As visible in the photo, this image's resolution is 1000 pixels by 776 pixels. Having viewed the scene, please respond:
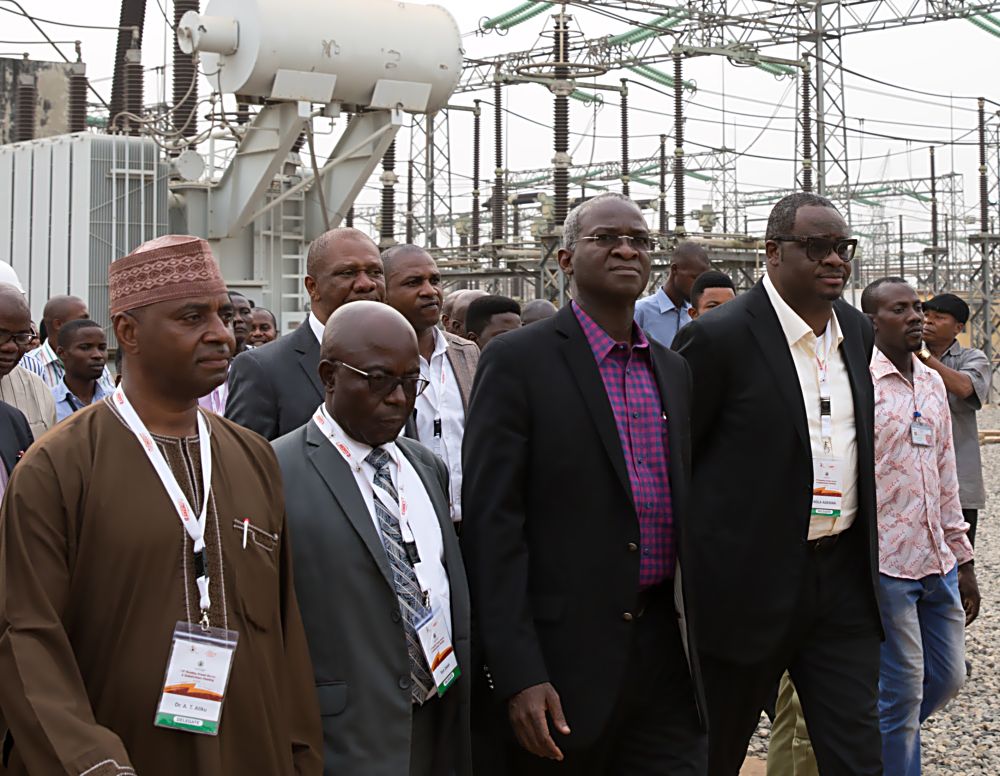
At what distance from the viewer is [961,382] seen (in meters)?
7.35

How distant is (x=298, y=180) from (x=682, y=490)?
1116cm

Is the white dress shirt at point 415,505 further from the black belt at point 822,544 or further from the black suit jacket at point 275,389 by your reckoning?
the black belt at point 822,544

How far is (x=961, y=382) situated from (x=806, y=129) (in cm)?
2036

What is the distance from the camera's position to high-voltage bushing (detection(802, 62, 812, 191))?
26.7m

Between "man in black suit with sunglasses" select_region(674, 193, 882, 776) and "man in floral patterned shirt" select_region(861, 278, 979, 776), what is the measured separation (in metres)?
0.79

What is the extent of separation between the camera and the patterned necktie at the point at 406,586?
3.32 m

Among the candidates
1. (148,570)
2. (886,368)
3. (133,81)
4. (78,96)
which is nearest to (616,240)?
(148,570)

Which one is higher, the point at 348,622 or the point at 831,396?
the point at 831,396

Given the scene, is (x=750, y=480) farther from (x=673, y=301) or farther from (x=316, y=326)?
(x=673, y=301)

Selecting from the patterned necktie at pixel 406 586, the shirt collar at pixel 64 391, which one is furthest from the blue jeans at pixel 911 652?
the shirt collar at pixel 64 391

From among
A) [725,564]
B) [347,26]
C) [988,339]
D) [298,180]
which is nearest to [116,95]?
[298,180]

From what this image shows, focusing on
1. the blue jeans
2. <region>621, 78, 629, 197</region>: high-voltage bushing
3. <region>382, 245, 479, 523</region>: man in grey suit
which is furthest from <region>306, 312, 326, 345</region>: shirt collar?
<region>621, 78, 629, 197</region>: high-voltage bushing

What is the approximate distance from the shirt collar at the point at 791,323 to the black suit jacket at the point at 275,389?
5.16 feet

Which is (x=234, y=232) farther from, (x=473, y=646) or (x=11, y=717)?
(x=11, y=717)
